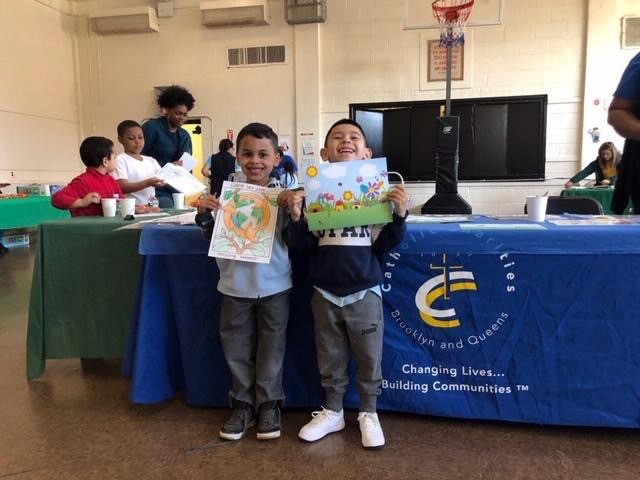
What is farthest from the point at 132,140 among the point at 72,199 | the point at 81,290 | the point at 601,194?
the point at 601,194

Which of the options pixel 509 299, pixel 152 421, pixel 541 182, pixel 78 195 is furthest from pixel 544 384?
pixel 541 182

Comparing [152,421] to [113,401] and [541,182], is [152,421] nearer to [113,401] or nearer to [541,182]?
[113,401]

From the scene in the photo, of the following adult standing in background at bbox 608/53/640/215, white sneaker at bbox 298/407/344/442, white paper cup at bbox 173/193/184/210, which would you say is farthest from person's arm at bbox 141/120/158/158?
adult standing in background at bbox 608/53/640/215

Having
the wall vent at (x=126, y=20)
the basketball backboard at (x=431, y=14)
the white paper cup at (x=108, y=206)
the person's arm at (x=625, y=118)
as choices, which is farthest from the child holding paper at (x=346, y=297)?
the wall vent at (x=126, y=20)

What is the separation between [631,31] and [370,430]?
271 inches

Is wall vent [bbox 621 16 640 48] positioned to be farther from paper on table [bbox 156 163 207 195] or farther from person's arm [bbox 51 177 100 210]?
person's arm [bbox 51 177 100 210]

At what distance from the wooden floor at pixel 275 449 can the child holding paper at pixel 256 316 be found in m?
0.10

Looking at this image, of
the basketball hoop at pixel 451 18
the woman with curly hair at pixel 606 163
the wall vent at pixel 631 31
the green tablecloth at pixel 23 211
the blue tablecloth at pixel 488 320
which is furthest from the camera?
the wall vent at pixel 631 31

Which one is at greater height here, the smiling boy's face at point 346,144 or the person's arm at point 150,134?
the person's arm at point 150,134

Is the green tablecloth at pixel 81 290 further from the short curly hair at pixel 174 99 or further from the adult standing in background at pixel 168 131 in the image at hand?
the short curly hair at pixel 174 99

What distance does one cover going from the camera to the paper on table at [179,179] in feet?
8.66

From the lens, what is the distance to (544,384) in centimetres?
167

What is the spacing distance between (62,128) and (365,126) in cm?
468

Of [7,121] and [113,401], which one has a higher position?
[7,121]
